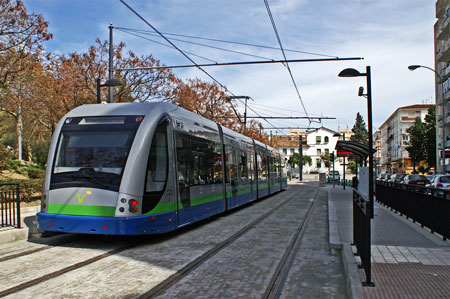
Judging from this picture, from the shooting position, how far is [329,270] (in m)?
6.77

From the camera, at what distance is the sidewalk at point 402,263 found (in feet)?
16.2

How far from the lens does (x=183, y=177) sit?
997 cm

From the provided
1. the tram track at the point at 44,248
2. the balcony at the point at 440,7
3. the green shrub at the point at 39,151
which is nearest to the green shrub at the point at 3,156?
the tram track at the point at 44,248

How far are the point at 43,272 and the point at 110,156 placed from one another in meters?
2.72

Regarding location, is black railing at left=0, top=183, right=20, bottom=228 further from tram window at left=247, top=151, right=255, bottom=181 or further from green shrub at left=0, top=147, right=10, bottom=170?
green shrub at left=0, top=147, right=10, bottom=170

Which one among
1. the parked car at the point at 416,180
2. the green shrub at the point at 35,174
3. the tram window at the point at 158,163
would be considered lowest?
the parked car at the point at 416,180

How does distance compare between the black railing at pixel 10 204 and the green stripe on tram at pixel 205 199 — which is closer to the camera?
the black railing at pixel 10 204

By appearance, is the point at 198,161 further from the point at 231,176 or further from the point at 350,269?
the point at 350,269

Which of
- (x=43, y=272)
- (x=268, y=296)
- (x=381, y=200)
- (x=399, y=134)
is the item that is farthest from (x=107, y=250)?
(x=399, y=134)

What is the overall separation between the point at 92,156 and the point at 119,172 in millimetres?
700

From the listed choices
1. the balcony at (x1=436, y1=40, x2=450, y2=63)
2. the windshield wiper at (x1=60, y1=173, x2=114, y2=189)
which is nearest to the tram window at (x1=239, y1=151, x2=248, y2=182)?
the windshield wiper at (x1=60, y1=173, x2=114, y2=189)

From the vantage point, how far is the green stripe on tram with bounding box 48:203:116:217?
8125 mm

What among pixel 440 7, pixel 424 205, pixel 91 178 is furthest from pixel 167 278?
pixel 440 7

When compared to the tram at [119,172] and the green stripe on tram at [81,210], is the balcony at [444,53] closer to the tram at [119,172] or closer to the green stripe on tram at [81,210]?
the tram at [119,172]
